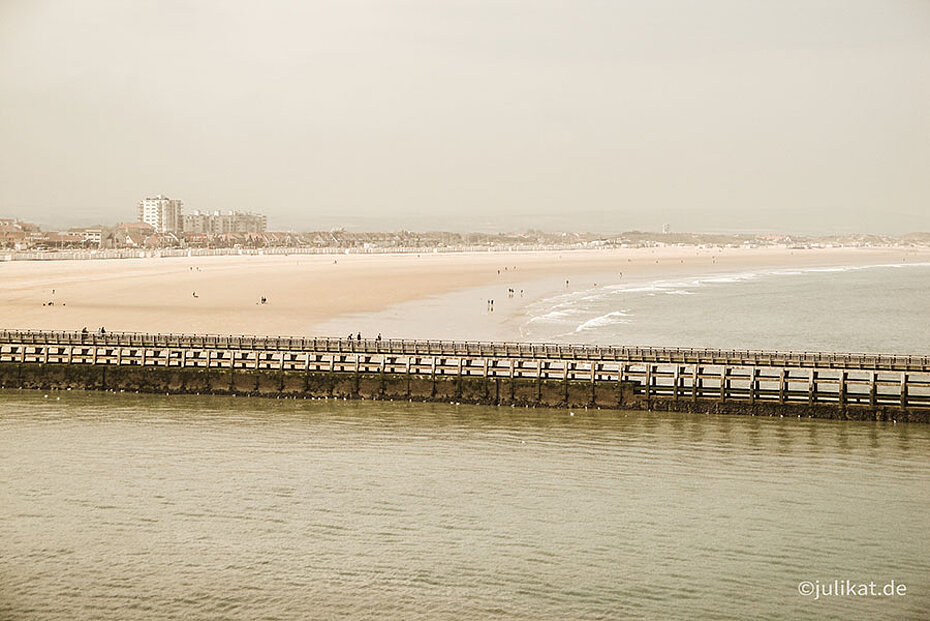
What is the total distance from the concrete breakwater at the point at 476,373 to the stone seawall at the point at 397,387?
0.15 feet

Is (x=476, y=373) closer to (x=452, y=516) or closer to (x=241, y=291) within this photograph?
(x=452, y=516)

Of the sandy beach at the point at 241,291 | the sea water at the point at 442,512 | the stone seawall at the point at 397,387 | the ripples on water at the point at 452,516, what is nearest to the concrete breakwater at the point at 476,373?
the stone seawall at the point at 397,387

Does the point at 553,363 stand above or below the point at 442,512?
above

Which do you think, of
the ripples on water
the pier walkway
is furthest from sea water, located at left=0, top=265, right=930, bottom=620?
the pier walkway

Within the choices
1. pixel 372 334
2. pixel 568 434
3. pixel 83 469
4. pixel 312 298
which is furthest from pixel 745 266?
pixel 83 469

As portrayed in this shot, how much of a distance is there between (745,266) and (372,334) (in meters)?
138

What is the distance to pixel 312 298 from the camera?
8056 centimetres

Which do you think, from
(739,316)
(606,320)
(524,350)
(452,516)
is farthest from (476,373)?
(739,316)

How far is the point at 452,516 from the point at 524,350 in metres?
17.0

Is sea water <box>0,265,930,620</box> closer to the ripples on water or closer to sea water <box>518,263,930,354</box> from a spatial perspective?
the ripples on water

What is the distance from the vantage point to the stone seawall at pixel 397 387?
4078 cm

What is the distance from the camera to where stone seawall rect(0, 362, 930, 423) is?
134ft

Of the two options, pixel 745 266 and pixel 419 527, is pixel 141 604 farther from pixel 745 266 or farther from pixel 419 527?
pixel 745 266

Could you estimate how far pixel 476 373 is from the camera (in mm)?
46156
